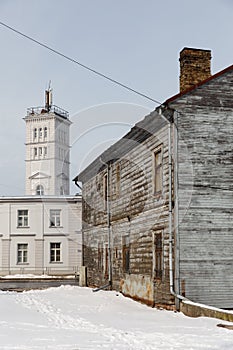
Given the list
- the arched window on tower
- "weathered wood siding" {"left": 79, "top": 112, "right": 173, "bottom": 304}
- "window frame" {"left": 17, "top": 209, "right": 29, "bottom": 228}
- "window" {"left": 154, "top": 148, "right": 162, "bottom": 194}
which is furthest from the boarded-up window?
the arched window on tower

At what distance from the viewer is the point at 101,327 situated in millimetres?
13992

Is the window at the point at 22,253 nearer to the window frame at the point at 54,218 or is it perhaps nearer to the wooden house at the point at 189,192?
the window frame at the point at 54,218

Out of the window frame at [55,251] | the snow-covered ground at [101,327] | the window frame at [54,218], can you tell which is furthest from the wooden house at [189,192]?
the window frame at [54,218]

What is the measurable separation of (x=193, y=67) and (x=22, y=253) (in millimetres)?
29683

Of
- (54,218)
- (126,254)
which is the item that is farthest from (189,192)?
(54,218)

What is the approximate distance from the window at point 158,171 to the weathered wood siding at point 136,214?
0.21 meters

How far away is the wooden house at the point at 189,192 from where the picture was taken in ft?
56.7

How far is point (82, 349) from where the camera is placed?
1080cm

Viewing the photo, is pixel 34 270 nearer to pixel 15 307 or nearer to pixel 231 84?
pixel 15 307

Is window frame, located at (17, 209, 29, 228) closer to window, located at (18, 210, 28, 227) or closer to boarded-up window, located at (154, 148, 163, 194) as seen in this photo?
window, located at (18, 210, 28, 227)

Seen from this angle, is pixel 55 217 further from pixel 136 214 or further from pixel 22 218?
pixel 136 214

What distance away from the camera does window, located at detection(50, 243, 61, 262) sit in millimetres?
46094

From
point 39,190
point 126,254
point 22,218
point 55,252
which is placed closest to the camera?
point 126,254

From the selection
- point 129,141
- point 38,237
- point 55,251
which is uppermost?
point 129,141
